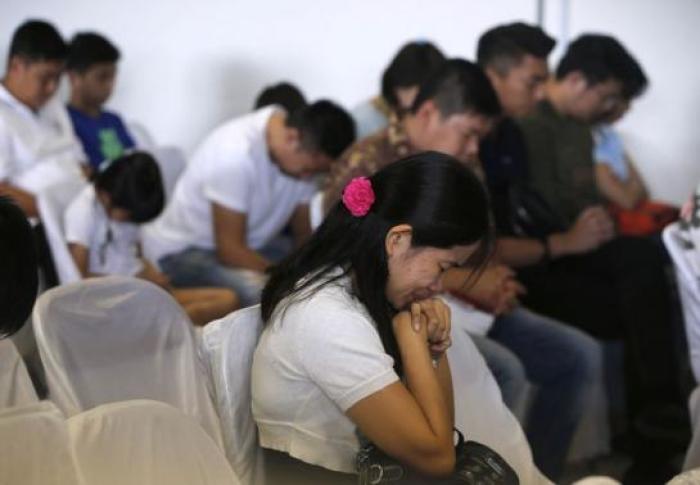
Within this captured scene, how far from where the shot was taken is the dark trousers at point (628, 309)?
2.48 m

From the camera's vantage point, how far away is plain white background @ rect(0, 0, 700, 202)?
334 centimetres

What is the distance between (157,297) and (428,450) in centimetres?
53

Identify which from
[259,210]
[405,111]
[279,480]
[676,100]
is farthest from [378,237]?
[676,100]

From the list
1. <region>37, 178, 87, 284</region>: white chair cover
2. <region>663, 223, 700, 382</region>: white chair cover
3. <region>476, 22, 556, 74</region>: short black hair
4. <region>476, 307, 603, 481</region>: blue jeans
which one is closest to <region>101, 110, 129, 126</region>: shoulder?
<region>37, 178, 87, 284</region>: white chair cover

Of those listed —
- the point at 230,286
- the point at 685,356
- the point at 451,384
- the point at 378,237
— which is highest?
the point at 378,237

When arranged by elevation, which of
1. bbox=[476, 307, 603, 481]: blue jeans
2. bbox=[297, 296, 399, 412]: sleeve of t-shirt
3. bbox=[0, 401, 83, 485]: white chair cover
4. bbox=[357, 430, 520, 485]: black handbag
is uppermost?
bbox=[0, 401, 83, 485]: white chair cover

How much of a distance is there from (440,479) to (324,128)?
1.24 meters

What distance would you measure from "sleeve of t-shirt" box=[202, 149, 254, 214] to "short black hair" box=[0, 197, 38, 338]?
3.55ft

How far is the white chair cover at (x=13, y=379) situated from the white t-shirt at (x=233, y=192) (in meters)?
1.04

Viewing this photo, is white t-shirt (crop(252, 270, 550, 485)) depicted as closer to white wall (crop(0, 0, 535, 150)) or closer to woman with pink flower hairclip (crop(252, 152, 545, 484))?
woman with pink flower hairclip (crop(252, 152, 545, 484))

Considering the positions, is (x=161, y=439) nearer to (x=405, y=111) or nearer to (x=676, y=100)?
(x=405, y=111)

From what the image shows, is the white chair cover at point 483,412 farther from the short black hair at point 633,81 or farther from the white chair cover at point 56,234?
the short black hair at point 633,81

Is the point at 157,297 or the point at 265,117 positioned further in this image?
the point at 265,117

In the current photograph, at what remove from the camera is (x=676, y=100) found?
3.67m
